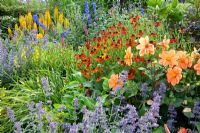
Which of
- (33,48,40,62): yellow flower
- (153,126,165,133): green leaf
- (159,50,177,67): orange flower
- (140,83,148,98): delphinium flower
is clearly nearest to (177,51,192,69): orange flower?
(159,50,177,67): orange flower

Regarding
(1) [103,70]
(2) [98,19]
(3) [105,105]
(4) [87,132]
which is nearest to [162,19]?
(2) [98,19]

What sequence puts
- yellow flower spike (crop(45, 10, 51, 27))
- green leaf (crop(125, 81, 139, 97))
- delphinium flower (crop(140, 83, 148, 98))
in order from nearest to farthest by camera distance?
delphinium flower (crop(140, 83, 148, 98)), green leaf (crop(125, 81, 139, 97)), yellow flower spike (crop(45, 10, 51, 27))

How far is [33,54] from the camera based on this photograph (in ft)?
15.9

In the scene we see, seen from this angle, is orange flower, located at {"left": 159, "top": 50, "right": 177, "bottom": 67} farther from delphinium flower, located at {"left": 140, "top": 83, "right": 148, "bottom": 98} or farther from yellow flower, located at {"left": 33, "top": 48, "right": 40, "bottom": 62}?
yellow flower, located at {"left": 33, "top": 48, "right": 40, "bottom": 62}

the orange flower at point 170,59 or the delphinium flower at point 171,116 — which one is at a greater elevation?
the orange flower at point 170,59

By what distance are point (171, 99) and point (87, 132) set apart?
95 centimetres

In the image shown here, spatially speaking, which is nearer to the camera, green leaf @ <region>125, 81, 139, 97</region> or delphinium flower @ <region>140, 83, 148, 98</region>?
delphinium flower @ <region>140, 83, 148, 98</region>

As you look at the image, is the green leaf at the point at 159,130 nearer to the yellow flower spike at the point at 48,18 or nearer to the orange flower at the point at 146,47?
the orange flower at the point at 146,47

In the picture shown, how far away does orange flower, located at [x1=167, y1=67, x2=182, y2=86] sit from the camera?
10.7ft

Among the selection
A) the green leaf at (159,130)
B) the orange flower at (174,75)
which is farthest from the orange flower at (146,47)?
the green leaf at (159,130)

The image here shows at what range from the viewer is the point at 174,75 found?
3.27 metres

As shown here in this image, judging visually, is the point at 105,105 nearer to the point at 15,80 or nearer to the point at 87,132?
the point at 87,132

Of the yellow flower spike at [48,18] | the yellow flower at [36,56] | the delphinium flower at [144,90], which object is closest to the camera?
the delphinium flower at [144,90]

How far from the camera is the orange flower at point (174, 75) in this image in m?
3.26
